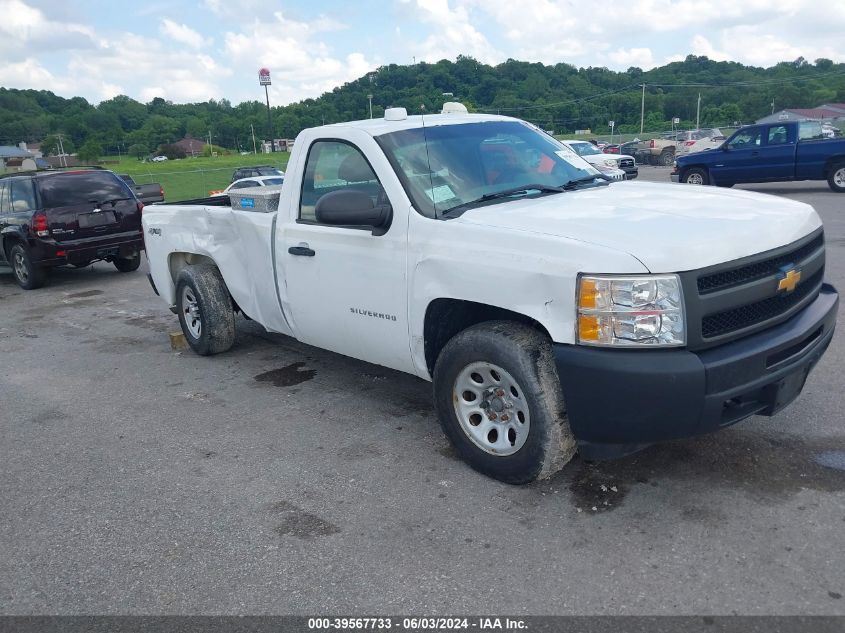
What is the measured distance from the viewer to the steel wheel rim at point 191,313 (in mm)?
6355

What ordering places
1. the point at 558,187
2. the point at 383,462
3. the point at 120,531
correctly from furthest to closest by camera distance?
the point at 558,187
the point at 383,462
the point at 120,531

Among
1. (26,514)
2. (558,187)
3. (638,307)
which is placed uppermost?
(558,187)

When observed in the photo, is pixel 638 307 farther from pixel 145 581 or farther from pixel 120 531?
pixel 120 531

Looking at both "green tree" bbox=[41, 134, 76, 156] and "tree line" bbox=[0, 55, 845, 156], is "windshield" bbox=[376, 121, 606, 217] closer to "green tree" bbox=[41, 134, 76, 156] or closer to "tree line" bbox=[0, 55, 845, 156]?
"tree line" bbox=[0, 55, 845, 156]

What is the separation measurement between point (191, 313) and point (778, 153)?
15.4 metres

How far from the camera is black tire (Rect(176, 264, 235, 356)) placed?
613cm

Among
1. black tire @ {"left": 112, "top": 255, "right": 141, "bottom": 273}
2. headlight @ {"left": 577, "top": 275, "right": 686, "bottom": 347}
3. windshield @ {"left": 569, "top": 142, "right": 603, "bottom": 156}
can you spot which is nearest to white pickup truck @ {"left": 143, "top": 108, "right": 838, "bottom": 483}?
headlight @ {"left": 577, "top": 275, "right": 686, "bottom": 347}

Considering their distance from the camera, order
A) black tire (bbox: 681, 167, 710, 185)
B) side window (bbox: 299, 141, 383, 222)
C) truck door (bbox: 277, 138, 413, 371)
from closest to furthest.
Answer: truck door (bbox: 277, 138, 413, 371) < side window (bbox: 299, 141, 383, 222) < black tire (bbox: 681, 167, 710, 185)

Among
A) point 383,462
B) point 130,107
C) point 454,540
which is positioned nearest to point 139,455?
point 383,462

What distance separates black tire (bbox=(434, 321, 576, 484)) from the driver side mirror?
0.82 metres

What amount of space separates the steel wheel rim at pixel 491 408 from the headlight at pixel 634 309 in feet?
1.89

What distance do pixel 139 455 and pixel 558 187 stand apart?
3.04 m

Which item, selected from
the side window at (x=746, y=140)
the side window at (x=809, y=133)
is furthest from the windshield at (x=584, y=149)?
the side window at (x=809, y=133)

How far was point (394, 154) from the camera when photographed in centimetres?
423
